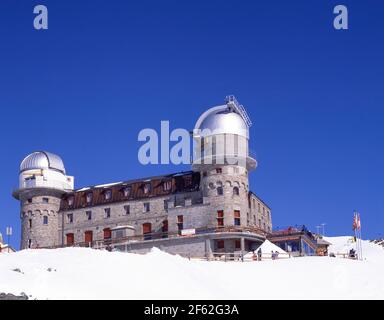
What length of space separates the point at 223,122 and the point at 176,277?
2592 cm

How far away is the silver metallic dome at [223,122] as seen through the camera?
67.6 m

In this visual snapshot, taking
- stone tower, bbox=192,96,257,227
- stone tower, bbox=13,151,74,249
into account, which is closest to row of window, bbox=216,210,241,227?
stone tower, bbox=192,96,257,227

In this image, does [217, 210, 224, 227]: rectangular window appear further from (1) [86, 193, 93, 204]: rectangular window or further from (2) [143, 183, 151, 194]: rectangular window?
(1) [86, 193, 93, 204]: rectangular window

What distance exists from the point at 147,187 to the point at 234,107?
1160 cm

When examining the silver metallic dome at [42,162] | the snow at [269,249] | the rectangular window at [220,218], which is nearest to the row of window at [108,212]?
the silver metallic dome at [42,162]

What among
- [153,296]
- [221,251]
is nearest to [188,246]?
[221,251]

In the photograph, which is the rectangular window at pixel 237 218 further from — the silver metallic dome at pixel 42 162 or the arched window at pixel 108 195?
the silver metallic dome at pixel 42 162

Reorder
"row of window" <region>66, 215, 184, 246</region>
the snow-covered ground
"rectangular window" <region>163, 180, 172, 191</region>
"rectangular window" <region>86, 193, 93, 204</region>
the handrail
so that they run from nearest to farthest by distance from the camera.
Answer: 1. the snow-covered ground
2. the handrail
3. "row of window" <region>66, 215, 184, 246</region>
4. "rectangular window" <region>163, 180, 172, 191</region>
5. "rectangular window" <region>86, 193, 93, 204</region>

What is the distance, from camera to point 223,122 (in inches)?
2670

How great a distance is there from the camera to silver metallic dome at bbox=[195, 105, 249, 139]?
67.6 meters

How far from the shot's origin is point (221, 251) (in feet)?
212

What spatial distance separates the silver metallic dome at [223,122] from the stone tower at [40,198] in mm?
16817

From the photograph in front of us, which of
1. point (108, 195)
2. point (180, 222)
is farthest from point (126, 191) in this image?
point (180, 222)
